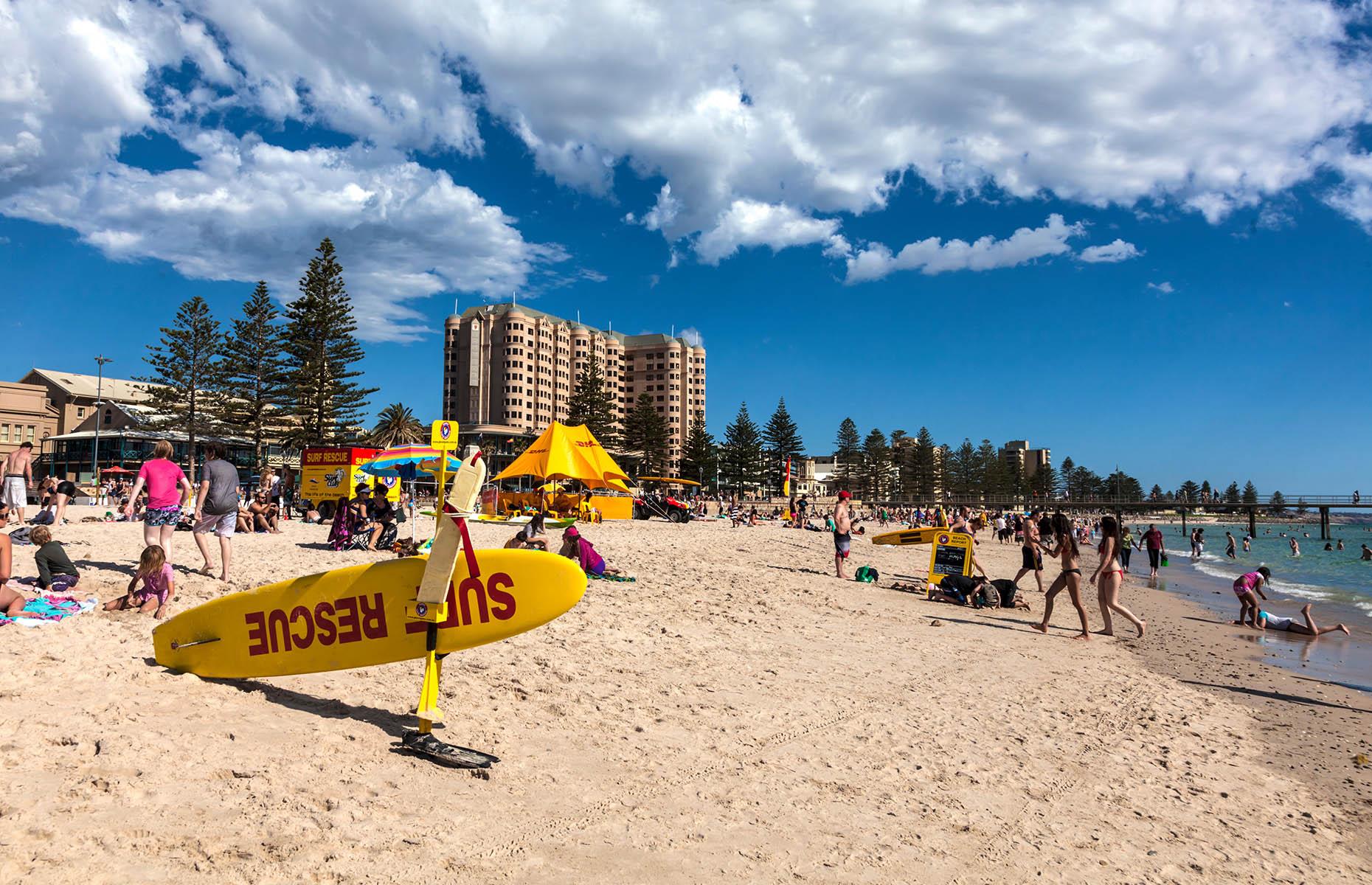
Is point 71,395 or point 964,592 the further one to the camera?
point 71,395

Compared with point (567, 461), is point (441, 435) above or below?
below

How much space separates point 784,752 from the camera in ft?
15.6

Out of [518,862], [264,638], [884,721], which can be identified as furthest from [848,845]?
[264,638]

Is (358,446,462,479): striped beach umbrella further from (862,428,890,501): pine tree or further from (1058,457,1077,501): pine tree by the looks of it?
(1058,457,1077,501): pine tree

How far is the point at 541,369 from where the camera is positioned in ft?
363

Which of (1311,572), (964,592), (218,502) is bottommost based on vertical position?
(1311,572)

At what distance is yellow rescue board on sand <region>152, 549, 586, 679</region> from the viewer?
4.55 metres

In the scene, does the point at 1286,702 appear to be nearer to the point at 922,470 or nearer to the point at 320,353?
→ the point at 320,353

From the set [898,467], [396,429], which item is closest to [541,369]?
[396,429]

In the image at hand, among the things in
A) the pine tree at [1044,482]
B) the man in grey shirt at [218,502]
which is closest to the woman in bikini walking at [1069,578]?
the man in grey shirt at [218,502]

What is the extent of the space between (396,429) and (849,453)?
54266 millimetres

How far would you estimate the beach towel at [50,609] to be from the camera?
568 centimetres

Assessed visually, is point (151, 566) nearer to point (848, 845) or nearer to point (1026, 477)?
point (848, 845)

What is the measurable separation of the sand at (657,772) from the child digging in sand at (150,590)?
24 centimetres
